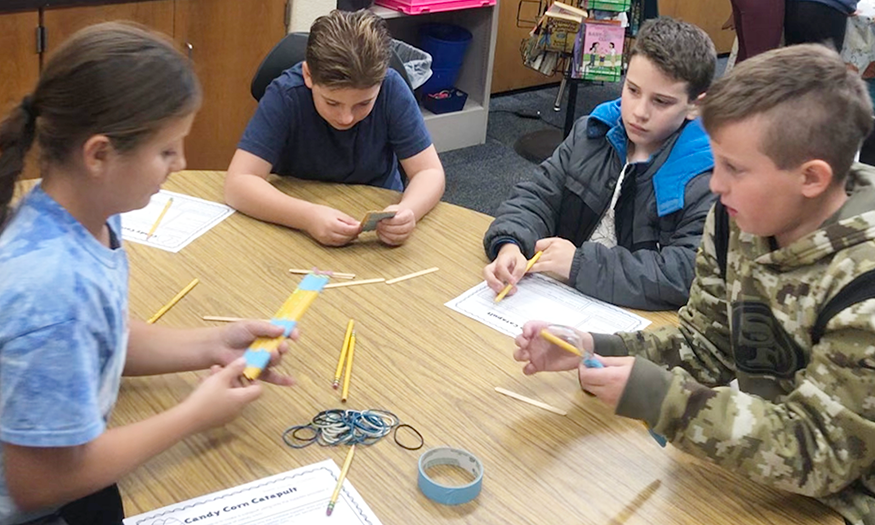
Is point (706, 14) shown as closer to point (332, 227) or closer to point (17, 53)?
point (17, 53)

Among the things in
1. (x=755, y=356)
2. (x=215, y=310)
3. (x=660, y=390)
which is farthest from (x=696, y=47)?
(x=215, y=310)

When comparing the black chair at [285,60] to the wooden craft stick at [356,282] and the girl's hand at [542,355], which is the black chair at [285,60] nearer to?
the wooden craft stick at [356,282]

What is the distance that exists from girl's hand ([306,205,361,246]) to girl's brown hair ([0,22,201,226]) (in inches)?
27.0

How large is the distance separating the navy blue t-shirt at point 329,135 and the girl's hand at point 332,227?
30cm

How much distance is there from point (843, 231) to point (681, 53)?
0.82m

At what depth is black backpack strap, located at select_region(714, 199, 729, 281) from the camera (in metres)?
1.41

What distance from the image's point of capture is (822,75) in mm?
1214

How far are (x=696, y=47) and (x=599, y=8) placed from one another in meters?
2.15

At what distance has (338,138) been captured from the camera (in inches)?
83.4

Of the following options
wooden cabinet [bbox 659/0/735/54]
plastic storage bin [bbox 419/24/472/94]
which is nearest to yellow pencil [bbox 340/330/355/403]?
plastic storage bin [bbox 419/24/472/94]

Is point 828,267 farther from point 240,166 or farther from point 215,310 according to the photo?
point 240,166

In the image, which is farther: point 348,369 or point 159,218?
point 159,218

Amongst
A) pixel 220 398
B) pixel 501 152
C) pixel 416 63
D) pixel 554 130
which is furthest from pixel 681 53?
pixel 554 130

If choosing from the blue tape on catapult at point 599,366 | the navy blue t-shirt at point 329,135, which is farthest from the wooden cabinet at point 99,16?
the blue tape on catapult at point 599,366
